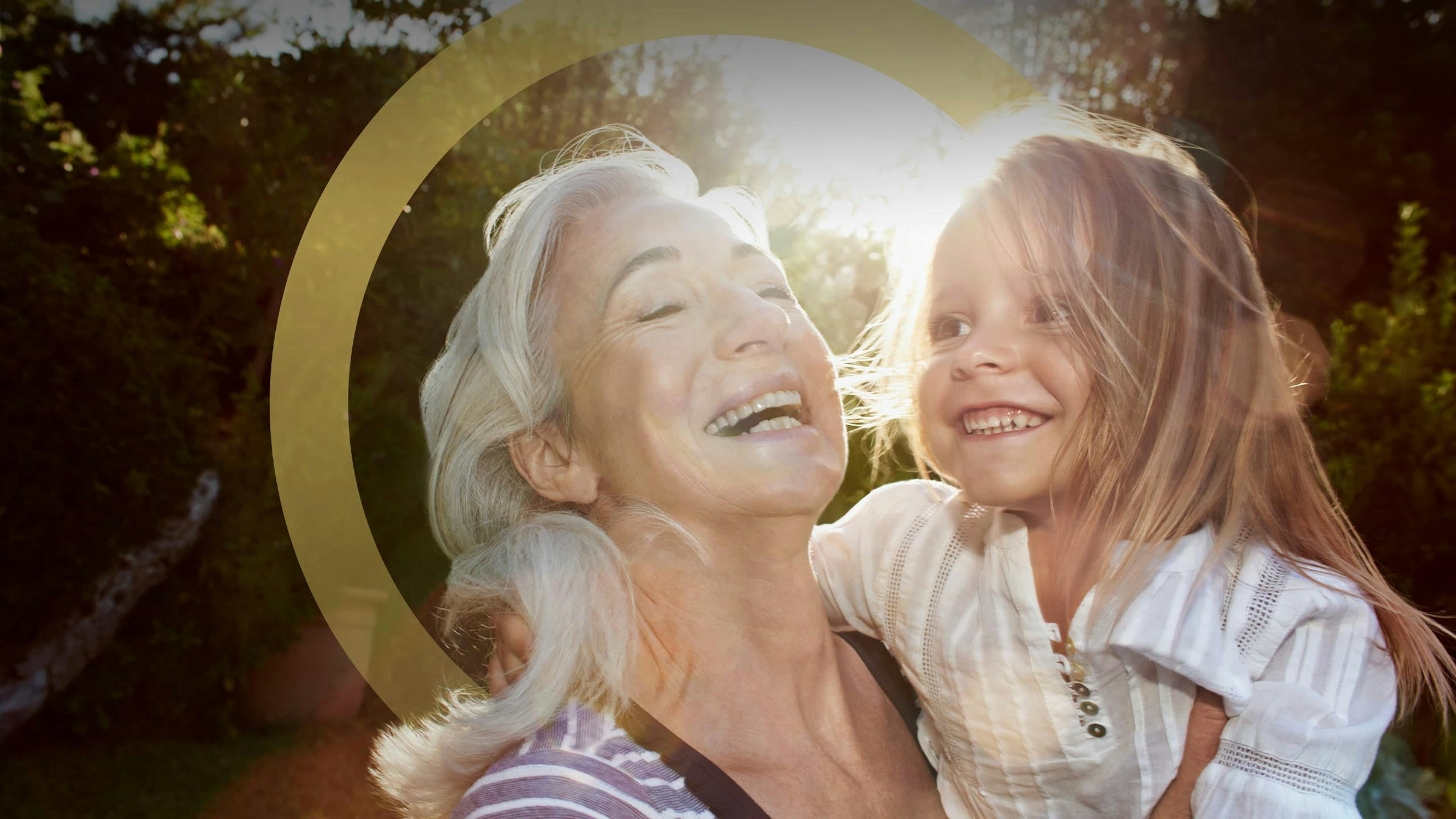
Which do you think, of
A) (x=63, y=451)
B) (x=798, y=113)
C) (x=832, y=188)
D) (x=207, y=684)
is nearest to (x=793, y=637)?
(x=832, y=188)

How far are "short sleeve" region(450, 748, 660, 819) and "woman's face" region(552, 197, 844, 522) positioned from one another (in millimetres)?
350

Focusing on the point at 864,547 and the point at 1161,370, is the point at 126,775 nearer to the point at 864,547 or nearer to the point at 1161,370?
the point at 864,547

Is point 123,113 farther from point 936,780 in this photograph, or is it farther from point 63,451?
point 936,780

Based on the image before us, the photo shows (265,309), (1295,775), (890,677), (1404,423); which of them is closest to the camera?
(1295,775)

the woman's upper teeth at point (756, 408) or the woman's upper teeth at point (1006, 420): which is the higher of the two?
the woman's upper teeth at point (756, 408)

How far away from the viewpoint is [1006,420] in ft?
4.12

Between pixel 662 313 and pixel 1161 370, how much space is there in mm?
716

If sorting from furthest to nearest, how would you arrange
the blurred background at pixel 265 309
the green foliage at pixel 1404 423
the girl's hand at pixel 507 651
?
1. the green foliage at pixel 1404 423
2. the blurred background at pixel 265 309
3. the girl's hand at pixel 507 651

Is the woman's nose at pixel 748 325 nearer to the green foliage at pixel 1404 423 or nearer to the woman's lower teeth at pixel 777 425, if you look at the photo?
the woman's lower teeth at pixel 777 425

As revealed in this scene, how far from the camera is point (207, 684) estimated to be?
3365 millimetres

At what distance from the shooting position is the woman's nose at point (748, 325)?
1189 mm

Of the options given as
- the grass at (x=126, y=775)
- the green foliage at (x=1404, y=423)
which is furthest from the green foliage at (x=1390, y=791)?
the grass at (x=126, y=775)

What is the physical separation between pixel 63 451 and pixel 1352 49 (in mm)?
4340

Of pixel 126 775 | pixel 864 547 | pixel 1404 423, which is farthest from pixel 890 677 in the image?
pixel 126 775
